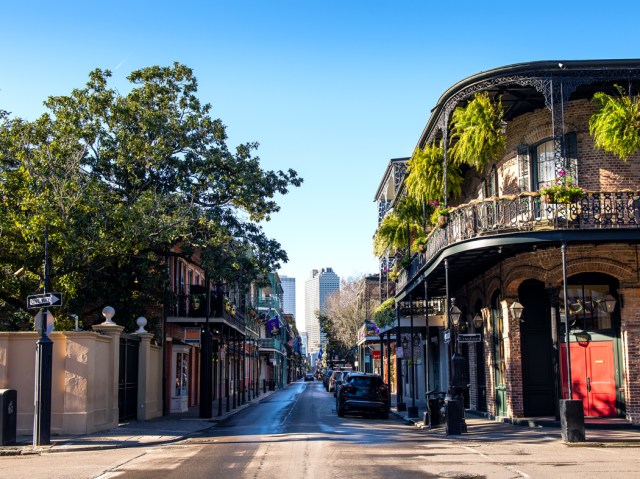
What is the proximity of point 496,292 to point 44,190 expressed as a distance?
534 inches

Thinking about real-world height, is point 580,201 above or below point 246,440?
above

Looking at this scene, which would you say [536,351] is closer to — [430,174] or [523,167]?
[523,167]

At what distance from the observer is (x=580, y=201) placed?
59.6 ft

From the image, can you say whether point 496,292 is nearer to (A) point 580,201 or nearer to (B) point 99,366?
(A) point 580,201

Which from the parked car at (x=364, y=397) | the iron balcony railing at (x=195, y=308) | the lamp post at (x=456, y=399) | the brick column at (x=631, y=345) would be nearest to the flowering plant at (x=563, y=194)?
the brick column at (x=631, y=345)

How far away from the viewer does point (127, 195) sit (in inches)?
1031

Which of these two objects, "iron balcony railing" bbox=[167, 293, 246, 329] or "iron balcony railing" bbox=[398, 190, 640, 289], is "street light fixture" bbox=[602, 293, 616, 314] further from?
"iron balcony railing" bbox=[167, 293, 246, 329]

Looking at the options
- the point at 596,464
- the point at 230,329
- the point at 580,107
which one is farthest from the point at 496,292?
the point at 230,329

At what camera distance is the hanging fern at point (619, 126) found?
1809cm

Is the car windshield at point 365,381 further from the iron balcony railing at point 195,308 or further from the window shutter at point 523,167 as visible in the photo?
the window shutter at point 523,167

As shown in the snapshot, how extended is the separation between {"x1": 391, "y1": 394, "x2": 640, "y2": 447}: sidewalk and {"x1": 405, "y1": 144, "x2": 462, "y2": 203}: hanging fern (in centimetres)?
710

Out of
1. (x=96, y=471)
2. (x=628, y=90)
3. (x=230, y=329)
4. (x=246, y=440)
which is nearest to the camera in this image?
(x=96, y=471)

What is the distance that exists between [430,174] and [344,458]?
12.6 metres

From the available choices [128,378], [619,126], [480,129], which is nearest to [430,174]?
[480,129]
